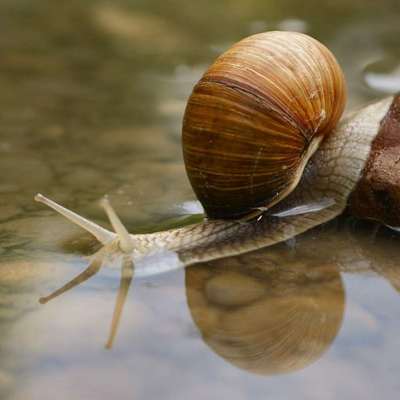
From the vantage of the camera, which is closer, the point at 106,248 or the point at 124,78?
the point at 106,248

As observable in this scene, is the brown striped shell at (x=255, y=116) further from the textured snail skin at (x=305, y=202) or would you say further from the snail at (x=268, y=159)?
the textured snail skin at (x=305, y=202)

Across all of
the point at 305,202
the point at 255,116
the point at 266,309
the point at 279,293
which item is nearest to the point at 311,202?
the point at 305,202

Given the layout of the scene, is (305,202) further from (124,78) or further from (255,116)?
(124,78)

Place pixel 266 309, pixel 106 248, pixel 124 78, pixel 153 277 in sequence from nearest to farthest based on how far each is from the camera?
pixel 266 309, pixel 153 277, pixel 106 248, pixel 124 78

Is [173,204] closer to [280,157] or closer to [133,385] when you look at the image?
[280,157]

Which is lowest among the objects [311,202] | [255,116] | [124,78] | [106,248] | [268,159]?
[124,78]

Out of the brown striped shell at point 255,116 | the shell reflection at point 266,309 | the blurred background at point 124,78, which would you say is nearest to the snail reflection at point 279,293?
the shell reflection at point 266,309

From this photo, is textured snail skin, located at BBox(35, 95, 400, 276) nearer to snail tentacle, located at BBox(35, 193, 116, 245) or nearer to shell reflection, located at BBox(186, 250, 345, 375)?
snail tentacle, located at BBox(35, 193, 116, 245)
